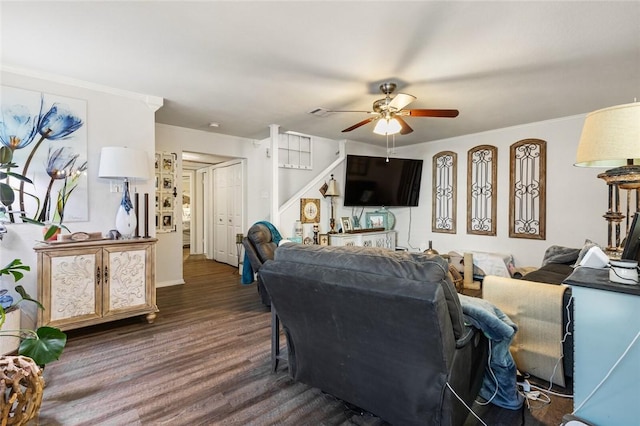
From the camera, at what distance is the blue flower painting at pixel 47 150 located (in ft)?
8.85

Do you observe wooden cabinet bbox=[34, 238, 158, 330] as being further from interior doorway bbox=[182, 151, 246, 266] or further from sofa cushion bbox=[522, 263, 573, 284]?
sofa cushion bbox=[522, 263, 573, 284]

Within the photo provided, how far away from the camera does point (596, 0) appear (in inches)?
70.9

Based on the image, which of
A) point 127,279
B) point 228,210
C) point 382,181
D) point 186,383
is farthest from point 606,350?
point 228,210

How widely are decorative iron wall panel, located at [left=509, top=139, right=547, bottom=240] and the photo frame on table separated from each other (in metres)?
2.14

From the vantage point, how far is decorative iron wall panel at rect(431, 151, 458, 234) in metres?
5.55

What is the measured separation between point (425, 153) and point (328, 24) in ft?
14.4

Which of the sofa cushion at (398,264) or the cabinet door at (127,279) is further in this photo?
the cabinet door at (127,279)

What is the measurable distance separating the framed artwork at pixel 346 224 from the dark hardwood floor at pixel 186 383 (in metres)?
2.53

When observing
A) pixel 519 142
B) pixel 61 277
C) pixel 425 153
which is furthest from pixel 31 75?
pixel 519 142

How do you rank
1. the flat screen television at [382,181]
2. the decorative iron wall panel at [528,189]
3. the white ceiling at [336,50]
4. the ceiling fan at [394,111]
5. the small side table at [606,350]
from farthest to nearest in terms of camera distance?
1. the flat screen television at [382,181]
2. the decorative iron wall panel at [528,189]
3. the ceiling fan at [394,111]
4. the white ceiling at [336,50]
5. the small side table at [606,350]

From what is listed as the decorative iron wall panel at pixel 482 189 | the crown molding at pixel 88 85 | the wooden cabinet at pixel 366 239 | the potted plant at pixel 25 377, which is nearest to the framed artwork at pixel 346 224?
the wooden cabinet at pixel 366 239

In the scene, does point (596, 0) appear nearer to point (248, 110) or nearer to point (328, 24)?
point (328, 24)

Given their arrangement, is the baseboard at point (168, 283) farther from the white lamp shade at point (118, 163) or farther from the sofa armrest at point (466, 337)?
the sofa armrest at point (466, 337)

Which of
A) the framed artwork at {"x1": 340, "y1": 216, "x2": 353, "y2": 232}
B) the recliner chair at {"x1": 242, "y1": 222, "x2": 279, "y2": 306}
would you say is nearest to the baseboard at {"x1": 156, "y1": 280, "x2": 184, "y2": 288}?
the recliner chair at {"x1": 242, "y1": 222, "x2": 279, "y2": 306}
